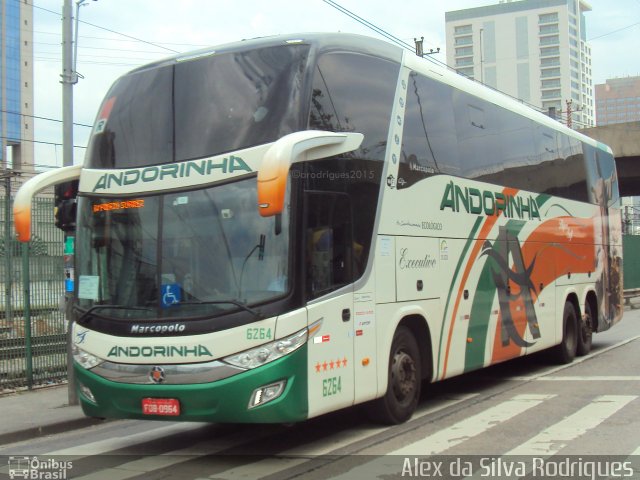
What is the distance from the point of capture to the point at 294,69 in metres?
7.24

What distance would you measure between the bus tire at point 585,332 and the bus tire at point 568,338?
258mm

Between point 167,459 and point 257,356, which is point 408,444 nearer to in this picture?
point 257,356

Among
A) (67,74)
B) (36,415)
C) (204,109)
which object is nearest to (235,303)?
(204,109)

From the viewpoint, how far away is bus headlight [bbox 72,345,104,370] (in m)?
7.25

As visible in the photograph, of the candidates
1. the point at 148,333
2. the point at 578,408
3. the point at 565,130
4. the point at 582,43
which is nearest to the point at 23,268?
the point at 148,333

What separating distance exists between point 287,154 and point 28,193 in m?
3.03

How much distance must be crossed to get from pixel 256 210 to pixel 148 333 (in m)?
1.49

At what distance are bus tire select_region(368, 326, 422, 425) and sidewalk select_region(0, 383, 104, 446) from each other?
4003mm

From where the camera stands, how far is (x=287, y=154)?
6.14 metres

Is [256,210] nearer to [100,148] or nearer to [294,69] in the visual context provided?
[294,69]

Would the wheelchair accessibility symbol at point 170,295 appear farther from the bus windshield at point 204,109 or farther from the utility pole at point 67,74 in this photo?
the utility pole at point 67,74

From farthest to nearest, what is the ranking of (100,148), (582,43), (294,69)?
(582,43) < (100,148) < (294,69)

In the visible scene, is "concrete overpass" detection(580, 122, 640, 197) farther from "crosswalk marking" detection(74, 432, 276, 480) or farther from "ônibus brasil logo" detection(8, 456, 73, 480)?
"ônibus brasil logo" detection(8, 456, 73, 480)

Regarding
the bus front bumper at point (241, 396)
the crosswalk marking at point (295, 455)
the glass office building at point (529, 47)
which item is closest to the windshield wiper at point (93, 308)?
the bus front bumper at point (241, 396)
